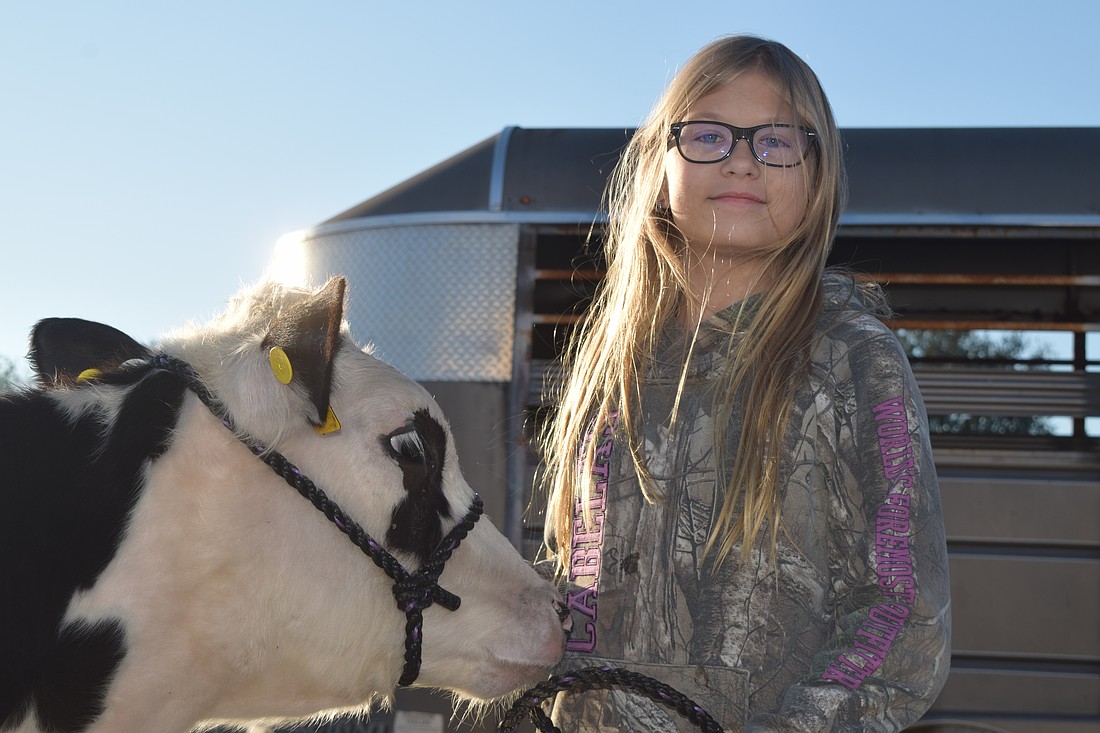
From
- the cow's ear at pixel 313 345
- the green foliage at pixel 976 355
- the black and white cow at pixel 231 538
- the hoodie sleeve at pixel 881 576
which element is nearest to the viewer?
the hoodie sleeve at pixel 881 576

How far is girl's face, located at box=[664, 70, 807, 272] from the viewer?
1978 millimetres

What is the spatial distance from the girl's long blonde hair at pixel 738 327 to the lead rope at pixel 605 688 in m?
0.26

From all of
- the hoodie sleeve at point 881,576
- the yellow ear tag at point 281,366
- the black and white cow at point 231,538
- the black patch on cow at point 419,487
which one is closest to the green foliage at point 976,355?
the hoodie sleeve at point 881,576

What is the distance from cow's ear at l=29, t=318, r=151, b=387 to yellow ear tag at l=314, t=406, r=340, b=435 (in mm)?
513

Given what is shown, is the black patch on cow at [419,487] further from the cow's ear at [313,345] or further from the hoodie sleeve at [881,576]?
the hoodie sleeve at [881,576]

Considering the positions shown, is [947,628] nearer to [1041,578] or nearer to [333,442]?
[333,442]

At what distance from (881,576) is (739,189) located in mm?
815

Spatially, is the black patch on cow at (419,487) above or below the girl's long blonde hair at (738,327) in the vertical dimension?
below

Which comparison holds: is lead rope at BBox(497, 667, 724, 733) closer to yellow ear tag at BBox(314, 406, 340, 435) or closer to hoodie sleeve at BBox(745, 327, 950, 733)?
hoodie sleeve at BBox(745, 327, 950, 733)

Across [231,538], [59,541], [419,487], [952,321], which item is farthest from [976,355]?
[59,541]

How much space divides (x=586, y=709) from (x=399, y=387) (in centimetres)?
75

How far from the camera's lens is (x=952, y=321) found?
428 centimetres

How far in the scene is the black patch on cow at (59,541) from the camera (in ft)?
5.24

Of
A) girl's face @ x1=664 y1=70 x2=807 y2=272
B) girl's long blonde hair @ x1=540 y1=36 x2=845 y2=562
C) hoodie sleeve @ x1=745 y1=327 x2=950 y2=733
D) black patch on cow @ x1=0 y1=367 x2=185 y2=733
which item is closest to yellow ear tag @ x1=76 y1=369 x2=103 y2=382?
black patch on cow @ x1=0 y1=367 x2=185 y2=733
